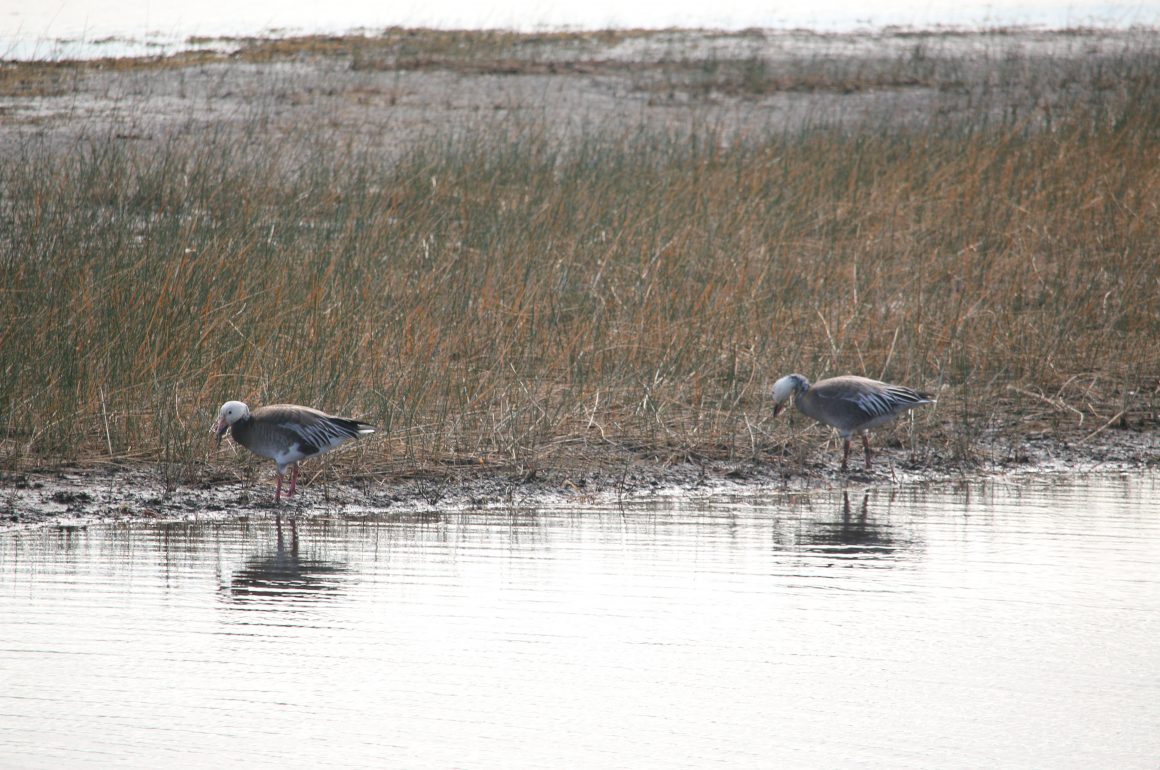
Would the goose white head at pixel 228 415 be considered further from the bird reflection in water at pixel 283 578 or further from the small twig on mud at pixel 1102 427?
the small twig on mud at pixel 1102 427

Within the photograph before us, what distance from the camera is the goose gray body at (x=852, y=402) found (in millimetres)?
7797

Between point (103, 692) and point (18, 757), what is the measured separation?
0.50 meters

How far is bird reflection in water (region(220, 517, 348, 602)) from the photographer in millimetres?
5273

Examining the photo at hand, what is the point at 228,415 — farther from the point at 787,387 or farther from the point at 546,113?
the point at 546,113

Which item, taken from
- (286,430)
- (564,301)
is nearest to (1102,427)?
(564,301)

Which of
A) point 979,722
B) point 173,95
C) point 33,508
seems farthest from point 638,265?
point 173,95

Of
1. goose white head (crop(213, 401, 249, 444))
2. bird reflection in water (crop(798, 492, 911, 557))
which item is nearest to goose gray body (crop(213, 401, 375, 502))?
goose white head (crop(213, 401, 249, 444))

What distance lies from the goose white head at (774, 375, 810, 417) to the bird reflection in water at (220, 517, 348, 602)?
3.27 meters

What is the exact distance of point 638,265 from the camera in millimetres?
10891

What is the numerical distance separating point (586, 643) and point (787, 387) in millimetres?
3701

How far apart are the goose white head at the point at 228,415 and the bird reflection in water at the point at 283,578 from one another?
3.75 ft

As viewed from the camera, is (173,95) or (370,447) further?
(173,95)

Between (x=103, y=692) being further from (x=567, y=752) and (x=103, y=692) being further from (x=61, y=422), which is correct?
(x=61, y=422)

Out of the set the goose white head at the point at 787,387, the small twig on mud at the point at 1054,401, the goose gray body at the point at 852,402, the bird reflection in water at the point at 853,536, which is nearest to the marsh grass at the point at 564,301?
the small twig on mud at the point at 1054,401
